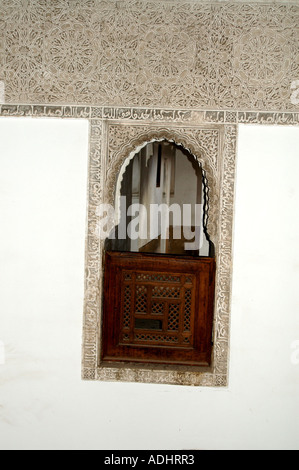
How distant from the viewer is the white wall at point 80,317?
7.83ft

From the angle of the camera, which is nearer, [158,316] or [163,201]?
[158,316]

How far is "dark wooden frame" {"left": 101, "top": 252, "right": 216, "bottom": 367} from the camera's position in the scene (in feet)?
8.08

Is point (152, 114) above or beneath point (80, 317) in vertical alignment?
above

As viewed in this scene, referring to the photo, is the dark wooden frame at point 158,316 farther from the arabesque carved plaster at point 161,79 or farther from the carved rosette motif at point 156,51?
the carved rosette motif at point 156,51

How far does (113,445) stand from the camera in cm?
246

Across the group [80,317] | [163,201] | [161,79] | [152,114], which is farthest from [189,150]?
[80,317]

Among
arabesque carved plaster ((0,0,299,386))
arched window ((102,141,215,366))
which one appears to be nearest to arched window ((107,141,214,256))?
arched window ((102,141,215,366))

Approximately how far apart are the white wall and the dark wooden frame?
0.18 metres

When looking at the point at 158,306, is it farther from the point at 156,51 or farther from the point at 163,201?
the point at 156,51

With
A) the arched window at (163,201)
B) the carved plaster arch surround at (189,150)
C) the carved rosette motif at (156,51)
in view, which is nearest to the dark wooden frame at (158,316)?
the carved plaster arch surround at (189,150)

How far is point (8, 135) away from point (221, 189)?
146cm

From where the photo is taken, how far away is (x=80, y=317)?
2.46 m

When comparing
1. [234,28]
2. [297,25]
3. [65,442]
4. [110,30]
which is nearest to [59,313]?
[65,442]

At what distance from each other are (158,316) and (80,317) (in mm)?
529
